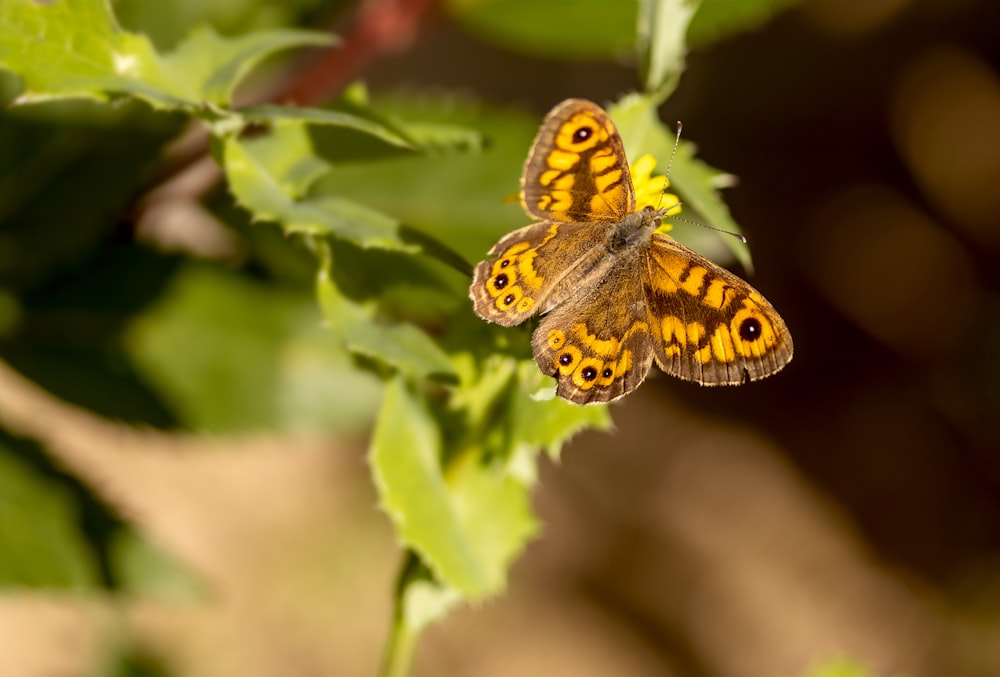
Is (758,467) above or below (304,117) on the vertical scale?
above

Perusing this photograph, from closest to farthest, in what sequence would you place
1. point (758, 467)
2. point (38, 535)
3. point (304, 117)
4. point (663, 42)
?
1. point (304, 117)
2. point (663, 42)
3. point (38, 535)
4. point (758, 467)

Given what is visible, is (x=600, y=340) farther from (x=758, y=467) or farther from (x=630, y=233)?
(x=758, y=467)

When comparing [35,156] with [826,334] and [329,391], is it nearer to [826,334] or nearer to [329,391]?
[329,391]

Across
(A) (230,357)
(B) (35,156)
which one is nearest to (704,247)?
(A) (230,357)

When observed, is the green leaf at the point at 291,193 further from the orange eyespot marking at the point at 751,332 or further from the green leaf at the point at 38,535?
the green leaf at the point at 38,535

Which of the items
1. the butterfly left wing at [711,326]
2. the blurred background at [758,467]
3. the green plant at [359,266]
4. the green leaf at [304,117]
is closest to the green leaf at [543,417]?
the green plant at [359,266]

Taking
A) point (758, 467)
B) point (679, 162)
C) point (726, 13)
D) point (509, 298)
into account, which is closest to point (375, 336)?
point (509, 298)

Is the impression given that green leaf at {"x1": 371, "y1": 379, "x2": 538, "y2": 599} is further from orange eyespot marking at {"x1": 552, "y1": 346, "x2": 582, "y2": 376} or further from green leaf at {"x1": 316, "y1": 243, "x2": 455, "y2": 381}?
orange eyespot marking at {"x1": 552, "y1": 346, "x2": 582, "y2": 376}
